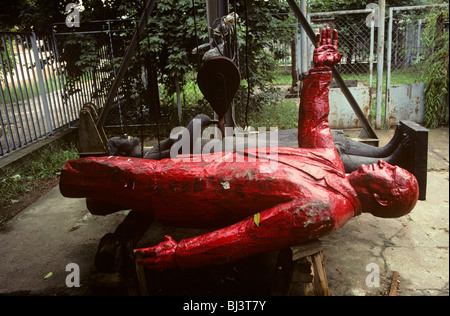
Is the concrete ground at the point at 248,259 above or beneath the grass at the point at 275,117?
beneath

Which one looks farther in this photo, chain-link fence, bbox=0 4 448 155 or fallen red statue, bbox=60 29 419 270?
chain-link fence, bbox=0 4 448 155

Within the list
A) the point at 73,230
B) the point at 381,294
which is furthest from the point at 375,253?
the point at 73,230

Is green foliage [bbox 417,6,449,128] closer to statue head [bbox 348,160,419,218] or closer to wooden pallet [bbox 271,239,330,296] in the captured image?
statue head [bbox 348,160,419,218]

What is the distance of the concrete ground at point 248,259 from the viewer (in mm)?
2662

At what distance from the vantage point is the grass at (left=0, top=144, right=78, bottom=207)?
4.71 m

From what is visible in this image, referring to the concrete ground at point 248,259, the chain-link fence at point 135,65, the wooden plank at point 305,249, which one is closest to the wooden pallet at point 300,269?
the wooden plank at point 305,249

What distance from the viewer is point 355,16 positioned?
14297mm

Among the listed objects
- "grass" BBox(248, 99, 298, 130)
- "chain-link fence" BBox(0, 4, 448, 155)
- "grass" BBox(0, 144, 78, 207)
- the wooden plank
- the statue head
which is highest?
"chain-link fence" BBox(0, 4, 448, 155)

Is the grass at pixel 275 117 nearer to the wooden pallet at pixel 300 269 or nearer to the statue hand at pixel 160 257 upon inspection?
the wooden pallet at pixel 300 269

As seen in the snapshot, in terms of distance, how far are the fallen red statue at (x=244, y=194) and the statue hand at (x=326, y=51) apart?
1.35 feet

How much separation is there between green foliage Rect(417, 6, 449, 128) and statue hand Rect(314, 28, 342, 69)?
16.5 ft

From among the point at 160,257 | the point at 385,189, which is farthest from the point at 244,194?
the point at 385,189

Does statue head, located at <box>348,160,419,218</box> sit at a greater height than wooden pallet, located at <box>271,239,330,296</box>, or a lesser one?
greater

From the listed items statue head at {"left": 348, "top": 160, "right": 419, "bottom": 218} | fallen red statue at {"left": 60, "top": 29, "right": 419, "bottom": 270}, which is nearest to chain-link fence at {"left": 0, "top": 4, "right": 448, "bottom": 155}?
fallen red statue at {"left": 60, "top": 29, "right": 419, "bottom": 270}
